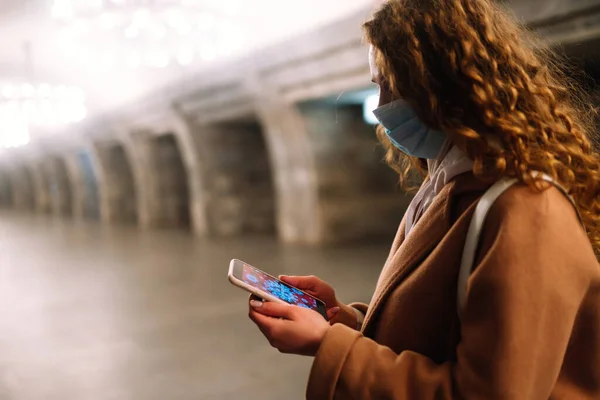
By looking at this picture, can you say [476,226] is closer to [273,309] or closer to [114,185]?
[273,309]

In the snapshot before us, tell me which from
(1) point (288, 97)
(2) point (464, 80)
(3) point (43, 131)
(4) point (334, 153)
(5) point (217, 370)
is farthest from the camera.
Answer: (3) point (43, 131)

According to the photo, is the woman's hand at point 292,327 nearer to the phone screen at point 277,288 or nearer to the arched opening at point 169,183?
the phone screen at point 277,288

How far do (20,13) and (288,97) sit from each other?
962cm

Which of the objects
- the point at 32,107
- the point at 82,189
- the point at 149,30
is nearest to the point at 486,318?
the point at 149,30

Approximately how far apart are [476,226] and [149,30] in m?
15.3

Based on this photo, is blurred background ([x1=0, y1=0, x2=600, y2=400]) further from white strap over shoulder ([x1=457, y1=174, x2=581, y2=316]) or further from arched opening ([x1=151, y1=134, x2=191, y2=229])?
white strap over shoulder ([x1=457, y1=174, x2=581, y2=316])

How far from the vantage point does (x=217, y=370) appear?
379cm

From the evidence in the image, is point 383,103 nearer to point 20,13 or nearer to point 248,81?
point 248,81

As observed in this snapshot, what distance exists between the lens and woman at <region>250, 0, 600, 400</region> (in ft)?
3.23

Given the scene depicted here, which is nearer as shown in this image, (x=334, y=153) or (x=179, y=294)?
(x=179, y=294)

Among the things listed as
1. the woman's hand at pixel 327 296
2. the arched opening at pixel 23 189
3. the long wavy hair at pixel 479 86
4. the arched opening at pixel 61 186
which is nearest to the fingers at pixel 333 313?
the woman's hand at pixel 327 296

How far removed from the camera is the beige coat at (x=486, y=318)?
38.5 inches

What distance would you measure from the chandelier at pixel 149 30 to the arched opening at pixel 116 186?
9.52 feet

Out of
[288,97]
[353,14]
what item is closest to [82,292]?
[288,97]
